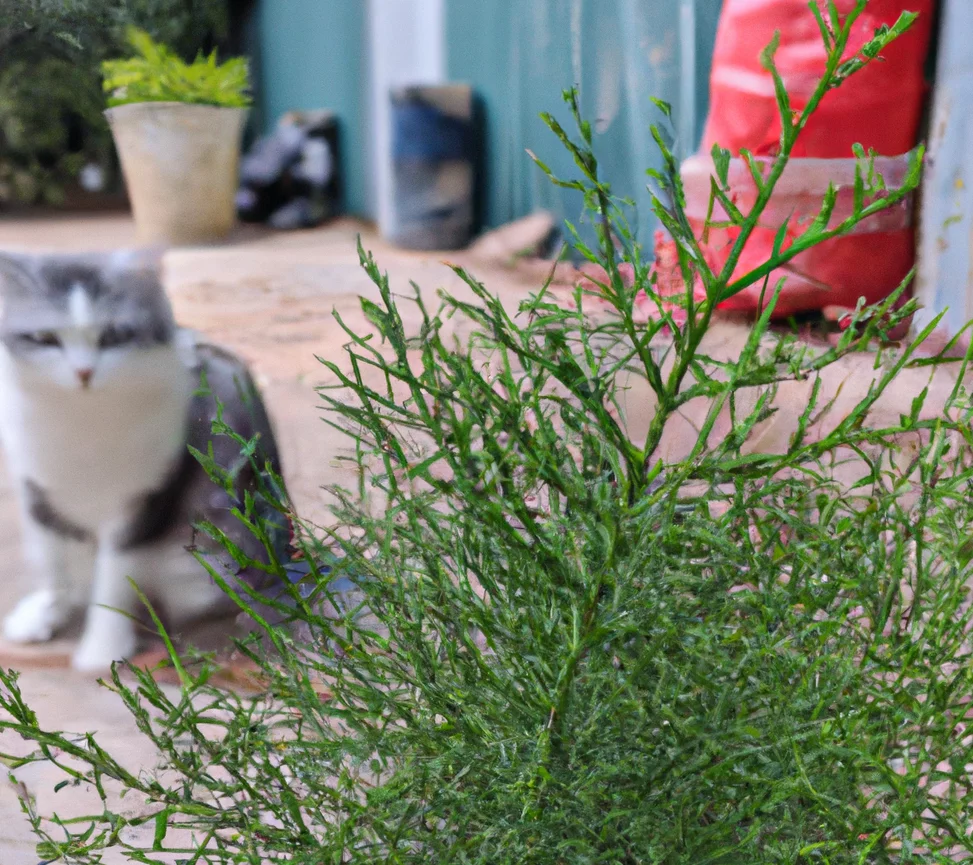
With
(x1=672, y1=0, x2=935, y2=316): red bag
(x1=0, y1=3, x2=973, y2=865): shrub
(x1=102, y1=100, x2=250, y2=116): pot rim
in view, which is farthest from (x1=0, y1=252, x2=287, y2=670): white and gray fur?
(x1=672, y1=0, x2=935, y2=316): red bag

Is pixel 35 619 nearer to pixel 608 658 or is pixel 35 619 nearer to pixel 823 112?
pixel 608 658

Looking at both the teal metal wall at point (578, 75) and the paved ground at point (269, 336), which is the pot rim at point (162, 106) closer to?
the paved ground at point (269, 336)

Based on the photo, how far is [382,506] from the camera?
69 cm

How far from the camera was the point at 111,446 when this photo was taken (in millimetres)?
782

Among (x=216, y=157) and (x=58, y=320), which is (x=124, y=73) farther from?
(x=58, y=320)

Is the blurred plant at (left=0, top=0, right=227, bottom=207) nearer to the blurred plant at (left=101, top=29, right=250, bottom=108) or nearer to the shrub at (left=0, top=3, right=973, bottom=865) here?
the blurred plant at (left=101, top=29, right=250, bottom=108)

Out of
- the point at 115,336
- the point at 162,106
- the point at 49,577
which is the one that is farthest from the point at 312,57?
the point at 49,577

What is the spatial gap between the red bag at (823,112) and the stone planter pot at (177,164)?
17.5 inches

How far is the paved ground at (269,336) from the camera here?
0.65m

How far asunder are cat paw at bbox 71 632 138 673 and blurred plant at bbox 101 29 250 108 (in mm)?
387

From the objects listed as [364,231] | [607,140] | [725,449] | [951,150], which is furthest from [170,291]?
[951,150]

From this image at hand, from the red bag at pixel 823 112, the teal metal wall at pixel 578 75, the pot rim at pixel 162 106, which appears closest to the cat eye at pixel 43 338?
the pot rim at pixel 162 106

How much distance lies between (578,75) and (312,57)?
23cm

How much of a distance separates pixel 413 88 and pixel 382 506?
1.83 ft
